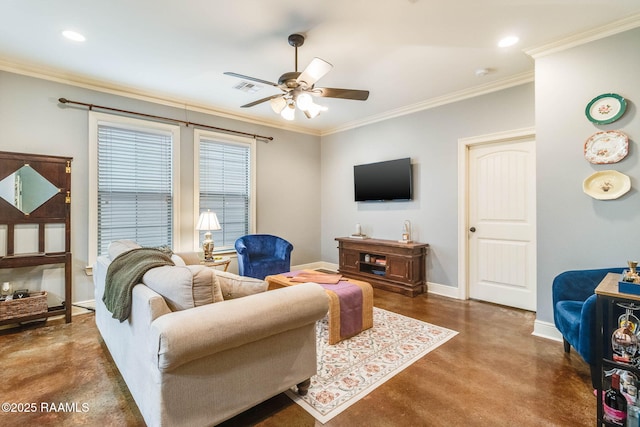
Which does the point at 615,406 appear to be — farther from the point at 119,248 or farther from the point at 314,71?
the point at 119,248

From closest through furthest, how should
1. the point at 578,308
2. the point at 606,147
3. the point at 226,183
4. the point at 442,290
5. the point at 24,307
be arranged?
the point at 578,308 < the point at 606,147 < the point at 24,307 < the point at 442,290 < the point at 226,183

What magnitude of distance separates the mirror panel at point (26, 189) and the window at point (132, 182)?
440 millimetres

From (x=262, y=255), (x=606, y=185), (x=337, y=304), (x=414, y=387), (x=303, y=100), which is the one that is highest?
(x=303, y=100)

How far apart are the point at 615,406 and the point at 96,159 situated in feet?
16.1

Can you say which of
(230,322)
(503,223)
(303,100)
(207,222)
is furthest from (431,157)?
(230,322)

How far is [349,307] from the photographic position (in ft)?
8.91

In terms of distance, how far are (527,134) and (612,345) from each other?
252 cm

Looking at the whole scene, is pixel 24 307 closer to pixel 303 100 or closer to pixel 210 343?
pixel 210 343

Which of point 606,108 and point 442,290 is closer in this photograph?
point 606,108

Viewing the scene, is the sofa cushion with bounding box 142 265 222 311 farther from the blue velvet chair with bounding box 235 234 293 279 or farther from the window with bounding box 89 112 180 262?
the window with bounding box 89 112 180 262

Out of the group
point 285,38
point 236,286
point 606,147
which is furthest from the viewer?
point 285,38

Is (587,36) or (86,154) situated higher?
(587,36)

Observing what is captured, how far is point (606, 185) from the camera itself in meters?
2.43

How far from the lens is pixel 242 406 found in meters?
1.59
